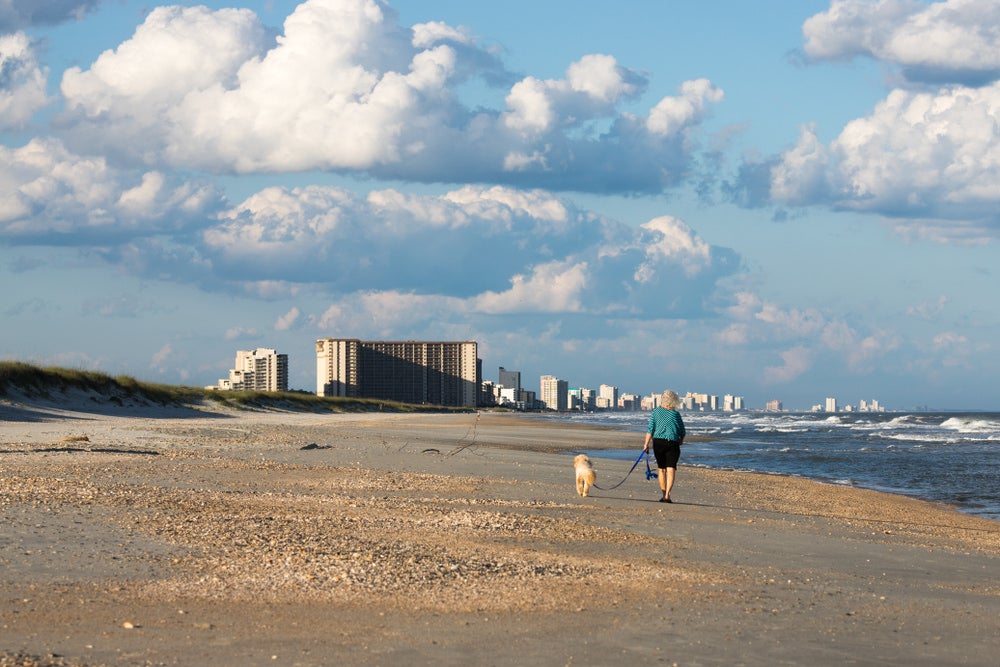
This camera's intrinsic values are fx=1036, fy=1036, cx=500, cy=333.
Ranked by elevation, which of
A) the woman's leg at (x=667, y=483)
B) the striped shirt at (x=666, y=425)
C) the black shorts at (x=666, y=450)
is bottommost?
the woman's leg at (x=667, y=483)

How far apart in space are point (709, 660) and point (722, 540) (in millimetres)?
5580

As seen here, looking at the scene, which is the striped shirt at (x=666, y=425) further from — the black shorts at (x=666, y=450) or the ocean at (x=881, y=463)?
the ocean at (x=881, y=463)

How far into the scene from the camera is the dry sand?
6.09 metres

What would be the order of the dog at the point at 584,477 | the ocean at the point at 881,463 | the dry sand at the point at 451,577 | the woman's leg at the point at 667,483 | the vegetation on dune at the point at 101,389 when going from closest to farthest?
the dry sand at the point at 451,577 < the dog at the point at 584,477 < the woman's leg at the point at 667,483 < the ocean at the point at 881,463 < the vegetation on dune at the point at 101,389

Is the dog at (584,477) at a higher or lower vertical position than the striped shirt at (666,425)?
lower

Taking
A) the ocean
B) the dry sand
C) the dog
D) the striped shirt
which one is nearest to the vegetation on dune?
the ocean

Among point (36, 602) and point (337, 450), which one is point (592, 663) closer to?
point (36, 602)

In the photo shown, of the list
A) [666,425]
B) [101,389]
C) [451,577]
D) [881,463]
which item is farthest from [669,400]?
[101,389]

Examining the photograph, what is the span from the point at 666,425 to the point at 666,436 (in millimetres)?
185

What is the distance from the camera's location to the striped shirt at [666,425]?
15727 mm

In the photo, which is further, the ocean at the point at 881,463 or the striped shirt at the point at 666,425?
the ocean at the point at 881,463

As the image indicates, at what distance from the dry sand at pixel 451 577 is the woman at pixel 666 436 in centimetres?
54

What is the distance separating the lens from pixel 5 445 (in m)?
19.8

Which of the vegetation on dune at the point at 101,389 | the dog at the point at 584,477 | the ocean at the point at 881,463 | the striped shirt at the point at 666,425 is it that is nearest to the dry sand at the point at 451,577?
the dog at the point at 584,477
